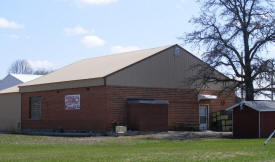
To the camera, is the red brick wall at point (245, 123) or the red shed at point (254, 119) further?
the red brick wall at point (245, 123)

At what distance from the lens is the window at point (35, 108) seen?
137 feet

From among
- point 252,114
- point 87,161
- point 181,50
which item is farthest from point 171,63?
point 87,161

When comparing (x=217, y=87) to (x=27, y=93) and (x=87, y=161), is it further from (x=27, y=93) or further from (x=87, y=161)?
(x=87, y=161)

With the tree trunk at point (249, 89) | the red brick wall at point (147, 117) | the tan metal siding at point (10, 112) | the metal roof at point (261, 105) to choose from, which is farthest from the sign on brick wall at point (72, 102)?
the tree trunk at point (249, 89)

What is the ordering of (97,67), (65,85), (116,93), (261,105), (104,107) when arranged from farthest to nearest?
(97,67), (65,85), (116,93), (104,107), (261,105)

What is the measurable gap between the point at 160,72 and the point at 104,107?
6.19 m

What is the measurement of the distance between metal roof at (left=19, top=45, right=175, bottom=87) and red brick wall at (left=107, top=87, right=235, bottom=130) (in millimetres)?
1986

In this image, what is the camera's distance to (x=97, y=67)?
39719mm

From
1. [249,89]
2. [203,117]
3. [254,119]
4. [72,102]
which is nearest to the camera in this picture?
[254,119]

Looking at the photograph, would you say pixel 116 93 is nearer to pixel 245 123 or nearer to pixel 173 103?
pixel 173 103

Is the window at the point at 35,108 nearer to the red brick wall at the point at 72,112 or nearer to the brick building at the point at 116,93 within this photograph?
the brick building at the point at 116,93

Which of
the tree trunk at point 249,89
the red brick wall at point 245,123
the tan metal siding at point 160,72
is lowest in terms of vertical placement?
the red brick wall at point 245,123

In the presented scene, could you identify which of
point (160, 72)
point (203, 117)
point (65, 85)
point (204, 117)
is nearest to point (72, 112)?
point (65, 85)

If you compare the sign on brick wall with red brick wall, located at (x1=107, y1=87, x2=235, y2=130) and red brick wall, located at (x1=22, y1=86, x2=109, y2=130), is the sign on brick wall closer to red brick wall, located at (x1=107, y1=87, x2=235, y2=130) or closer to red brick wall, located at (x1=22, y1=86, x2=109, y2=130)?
red brick wall, located at (x1=22, y1=86, x2=109, y2=130)
